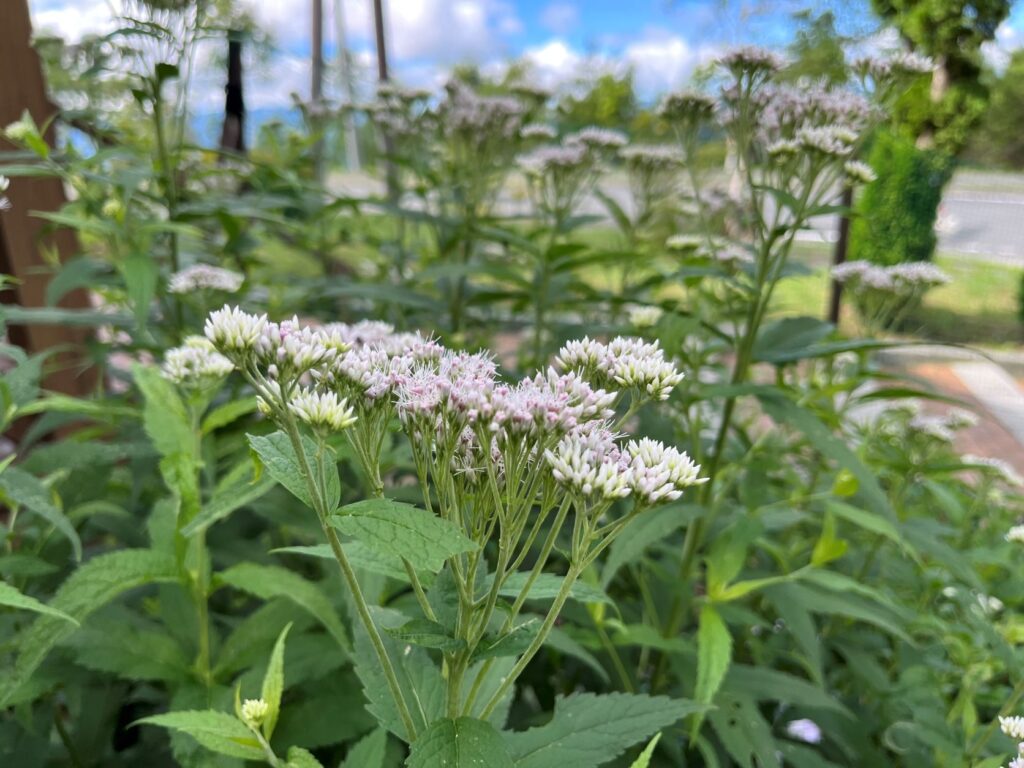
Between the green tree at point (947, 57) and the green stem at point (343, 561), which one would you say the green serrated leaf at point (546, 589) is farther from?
the green tree at point (947, 57)

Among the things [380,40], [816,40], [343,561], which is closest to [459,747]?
[343,561]

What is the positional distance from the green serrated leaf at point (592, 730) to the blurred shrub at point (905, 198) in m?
9.00

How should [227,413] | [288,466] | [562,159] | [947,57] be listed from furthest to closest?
[947,57]
[562,159]
[227,413]
[288,466]

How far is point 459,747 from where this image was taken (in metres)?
0.69

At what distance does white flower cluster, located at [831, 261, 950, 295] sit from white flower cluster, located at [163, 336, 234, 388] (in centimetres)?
166

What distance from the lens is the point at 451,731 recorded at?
2.31 feet

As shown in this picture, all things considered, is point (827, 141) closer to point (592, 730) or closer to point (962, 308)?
point (592, 730)

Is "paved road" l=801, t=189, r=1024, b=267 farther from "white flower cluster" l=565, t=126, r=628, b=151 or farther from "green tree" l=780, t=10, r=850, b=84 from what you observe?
"white flower cluster" l=565, t=126, r=628, b=151

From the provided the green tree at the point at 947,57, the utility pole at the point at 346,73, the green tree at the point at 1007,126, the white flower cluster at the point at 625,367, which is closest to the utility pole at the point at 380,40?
the utility pole at the point at 346,73

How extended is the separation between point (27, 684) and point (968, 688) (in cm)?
161

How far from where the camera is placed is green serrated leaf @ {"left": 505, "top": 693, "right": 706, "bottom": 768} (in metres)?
0.82

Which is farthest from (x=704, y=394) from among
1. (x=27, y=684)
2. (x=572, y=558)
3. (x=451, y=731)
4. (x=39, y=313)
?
(x=39, y=313)

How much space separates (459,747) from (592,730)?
0.73 ft

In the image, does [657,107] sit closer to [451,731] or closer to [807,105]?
[807,105]
